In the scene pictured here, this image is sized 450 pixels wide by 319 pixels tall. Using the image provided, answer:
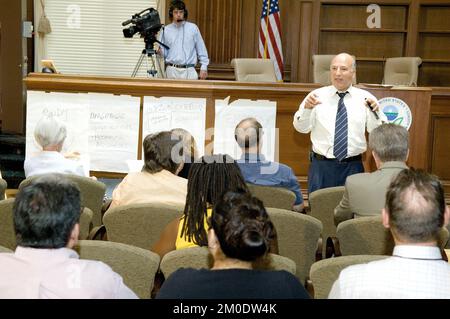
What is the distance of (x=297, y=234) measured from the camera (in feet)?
9.92

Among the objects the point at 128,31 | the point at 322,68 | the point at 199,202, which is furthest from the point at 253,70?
the point at 199,202

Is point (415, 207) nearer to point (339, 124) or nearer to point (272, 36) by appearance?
point (339, 124)

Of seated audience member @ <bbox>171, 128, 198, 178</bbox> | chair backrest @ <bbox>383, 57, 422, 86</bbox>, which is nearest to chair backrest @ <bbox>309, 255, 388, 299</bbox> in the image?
seated audience member @ <bbox>171, 128, 198, 178</bbox>

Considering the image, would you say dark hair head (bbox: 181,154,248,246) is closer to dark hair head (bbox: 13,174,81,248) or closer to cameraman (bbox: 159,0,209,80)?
dark hair head (bbox: 13,174,81,248)

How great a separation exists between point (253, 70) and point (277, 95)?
1593 millimetres

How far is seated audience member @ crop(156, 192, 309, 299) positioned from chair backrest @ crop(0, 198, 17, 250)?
58.2 inches

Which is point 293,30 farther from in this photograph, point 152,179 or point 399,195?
point 399,195

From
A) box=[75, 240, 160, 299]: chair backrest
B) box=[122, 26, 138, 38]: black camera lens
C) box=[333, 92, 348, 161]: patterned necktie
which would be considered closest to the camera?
box=[75, 240, 160, 299]: chair backrest

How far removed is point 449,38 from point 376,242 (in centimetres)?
702

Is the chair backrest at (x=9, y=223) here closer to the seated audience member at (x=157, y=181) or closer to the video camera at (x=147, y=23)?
the seated audience member at (x=157, y=181)

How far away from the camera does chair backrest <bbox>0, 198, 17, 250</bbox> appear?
125 inches

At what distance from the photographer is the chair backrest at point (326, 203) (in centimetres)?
376
